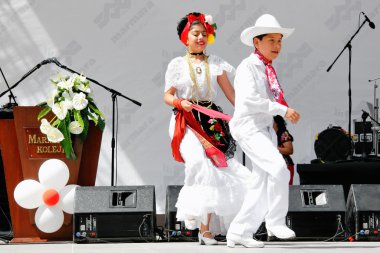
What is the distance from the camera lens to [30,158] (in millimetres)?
7113

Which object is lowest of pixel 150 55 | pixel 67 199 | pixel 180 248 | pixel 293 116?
pixel 180 248

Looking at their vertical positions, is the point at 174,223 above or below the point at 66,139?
below

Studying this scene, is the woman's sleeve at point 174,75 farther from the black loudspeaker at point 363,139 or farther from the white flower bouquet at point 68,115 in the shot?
the black loudspeaker at point 363,139

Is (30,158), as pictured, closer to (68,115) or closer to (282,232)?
(68,115)

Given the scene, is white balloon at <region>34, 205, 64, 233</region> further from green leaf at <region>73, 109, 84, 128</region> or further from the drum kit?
the drum kit

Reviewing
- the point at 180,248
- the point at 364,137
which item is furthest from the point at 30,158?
the point at 364,137

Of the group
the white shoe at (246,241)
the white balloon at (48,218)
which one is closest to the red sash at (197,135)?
the white shoe at (246,241)

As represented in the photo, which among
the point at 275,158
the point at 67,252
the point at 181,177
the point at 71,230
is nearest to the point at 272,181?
the point at 275,158

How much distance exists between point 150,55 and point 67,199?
7.01 ft

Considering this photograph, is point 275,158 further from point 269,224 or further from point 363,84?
point 363,84

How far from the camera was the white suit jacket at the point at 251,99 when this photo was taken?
5.81m

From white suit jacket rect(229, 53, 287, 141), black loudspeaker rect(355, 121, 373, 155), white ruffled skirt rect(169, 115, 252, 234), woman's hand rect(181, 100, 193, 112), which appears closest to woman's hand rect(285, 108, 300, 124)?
white suit jacket rect(229, 53, 287, 141)

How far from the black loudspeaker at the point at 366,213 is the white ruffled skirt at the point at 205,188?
949 millimetres

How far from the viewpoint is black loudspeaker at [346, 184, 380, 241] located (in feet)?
22.0
